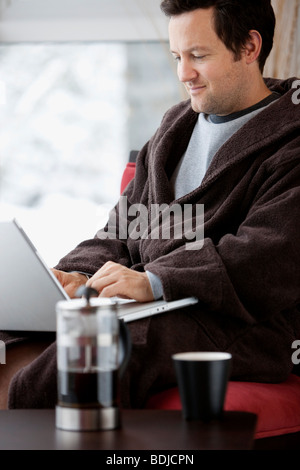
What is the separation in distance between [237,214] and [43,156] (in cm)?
237

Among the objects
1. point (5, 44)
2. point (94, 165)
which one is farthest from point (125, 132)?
point (5, 44)

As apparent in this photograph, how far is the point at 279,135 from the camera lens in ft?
5.82

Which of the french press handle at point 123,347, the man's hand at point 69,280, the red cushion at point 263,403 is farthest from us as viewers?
the man's hand at point 69,280

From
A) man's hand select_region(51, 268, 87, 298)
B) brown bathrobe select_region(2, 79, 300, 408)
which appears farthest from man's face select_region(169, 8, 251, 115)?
man's hand select_region(51, 268, 87, 298)

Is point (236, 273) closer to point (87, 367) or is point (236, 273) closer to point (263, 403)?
point (263, 403)

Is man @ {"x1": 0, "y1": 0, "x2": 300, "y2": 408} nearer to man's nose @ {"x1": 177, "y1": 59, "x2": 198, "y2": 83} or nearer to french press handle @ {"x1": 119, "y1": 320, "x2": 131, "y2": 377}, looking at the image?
man's nose @ {"x1": 177, "y1": 59, "x2": 198, "y2": 83}

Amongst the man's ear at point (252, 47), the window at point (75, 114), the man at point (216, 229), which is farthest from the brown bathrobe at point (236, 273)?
the window at point (75, 114)

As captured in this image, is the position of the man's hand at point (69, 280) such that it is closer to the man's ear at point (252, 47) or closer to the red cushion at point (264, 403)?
the red cushion at point (264, 403)

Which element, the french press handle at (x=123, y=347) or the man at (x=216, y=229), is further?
the man at (x=216, y=229)

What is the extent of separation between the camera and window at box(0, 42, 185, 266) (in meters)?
3.96

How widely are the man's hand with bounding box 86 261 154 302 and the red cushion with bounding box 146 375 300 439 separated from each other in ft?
0.68

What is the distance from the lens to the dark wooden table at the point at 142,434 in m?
0.99

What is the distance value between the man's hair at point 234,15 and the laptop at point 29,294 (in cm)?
70
